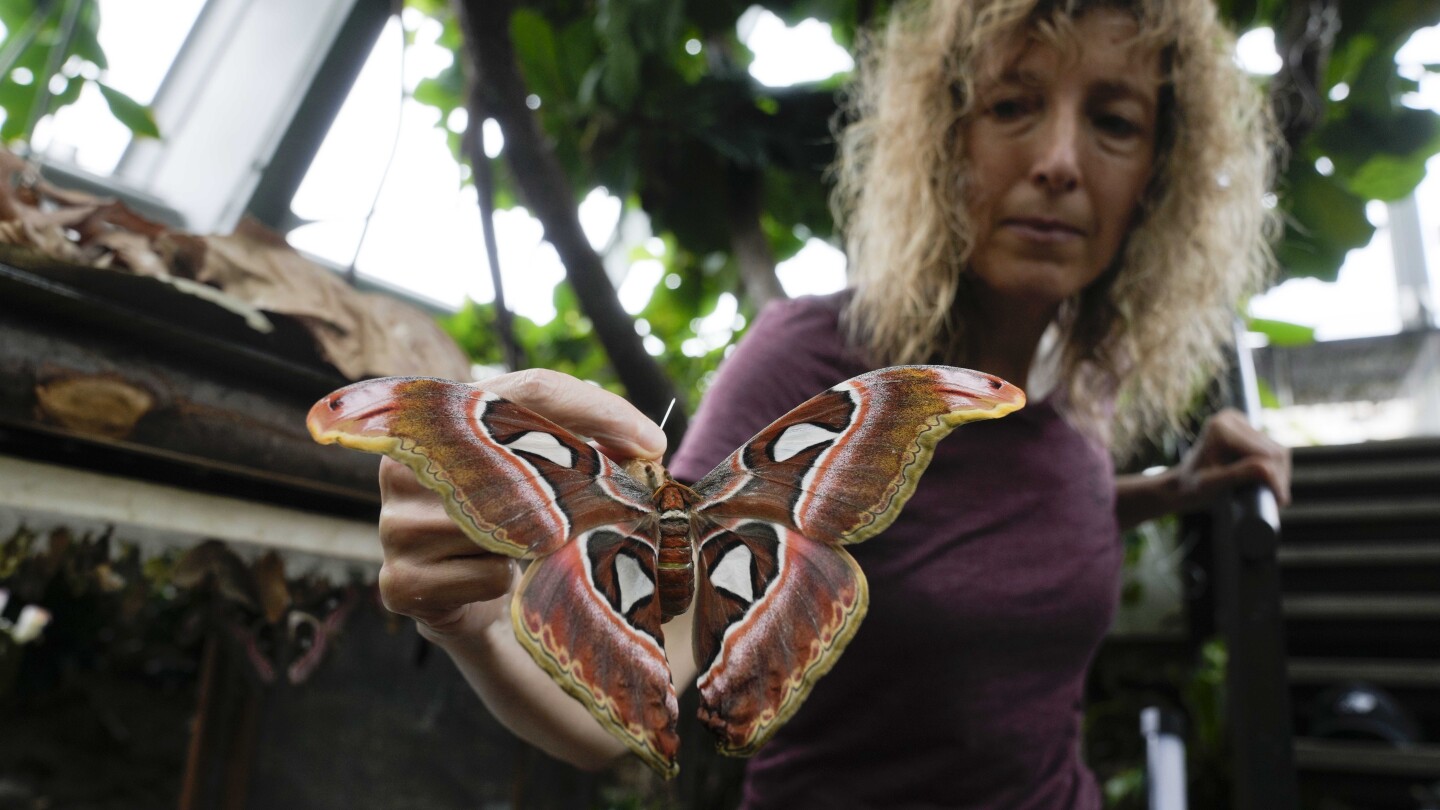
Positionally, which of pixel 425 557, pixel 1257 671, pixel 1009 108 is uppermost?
pixel 1009 108

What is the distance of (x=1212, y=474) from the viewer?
161 cm

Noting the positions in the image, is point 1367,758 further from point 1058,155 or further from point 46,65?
point 46,65

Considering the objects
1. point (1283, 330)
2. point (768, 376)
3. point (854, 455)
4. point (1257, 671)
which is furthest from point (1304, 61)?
point (854, 455)

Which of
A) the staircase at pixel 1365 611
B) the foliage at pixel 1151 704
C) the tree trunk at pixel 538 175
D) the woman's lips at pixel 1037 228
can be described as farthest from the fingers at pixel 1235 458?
the foliage at pixel 1151 704

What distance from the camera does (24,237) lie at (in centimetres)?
85

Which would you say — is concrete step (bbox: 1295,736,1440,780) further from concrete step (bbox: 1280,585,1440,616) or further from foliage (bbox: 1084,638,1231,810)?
concrete step (bbox: 1280,585,1440,616)

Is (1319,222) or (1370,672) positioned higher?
(1319,222)

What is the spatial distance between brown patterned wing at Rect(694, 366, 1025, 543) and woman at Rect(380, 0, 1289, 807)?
1.39 ft

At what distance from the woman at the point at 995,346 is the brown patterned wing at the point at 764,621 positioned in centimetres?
43

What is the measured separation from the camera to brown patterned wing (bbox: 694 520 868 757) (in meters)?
0.49

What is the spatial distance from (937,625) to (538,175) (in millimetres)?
948

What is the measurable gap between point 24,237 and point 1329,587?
173 inches

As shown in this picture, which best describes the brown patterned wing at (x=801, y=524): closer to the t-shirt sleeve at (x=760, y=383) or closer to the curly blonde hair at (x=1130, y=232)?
the t-shirt sleeve at (x=760, y=383)

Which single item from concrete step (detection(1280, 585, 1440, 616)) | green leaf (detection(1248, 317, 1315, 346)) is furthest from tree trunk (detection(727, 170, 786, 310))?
concrete step (detection(1280, 585, 1440, 616))
